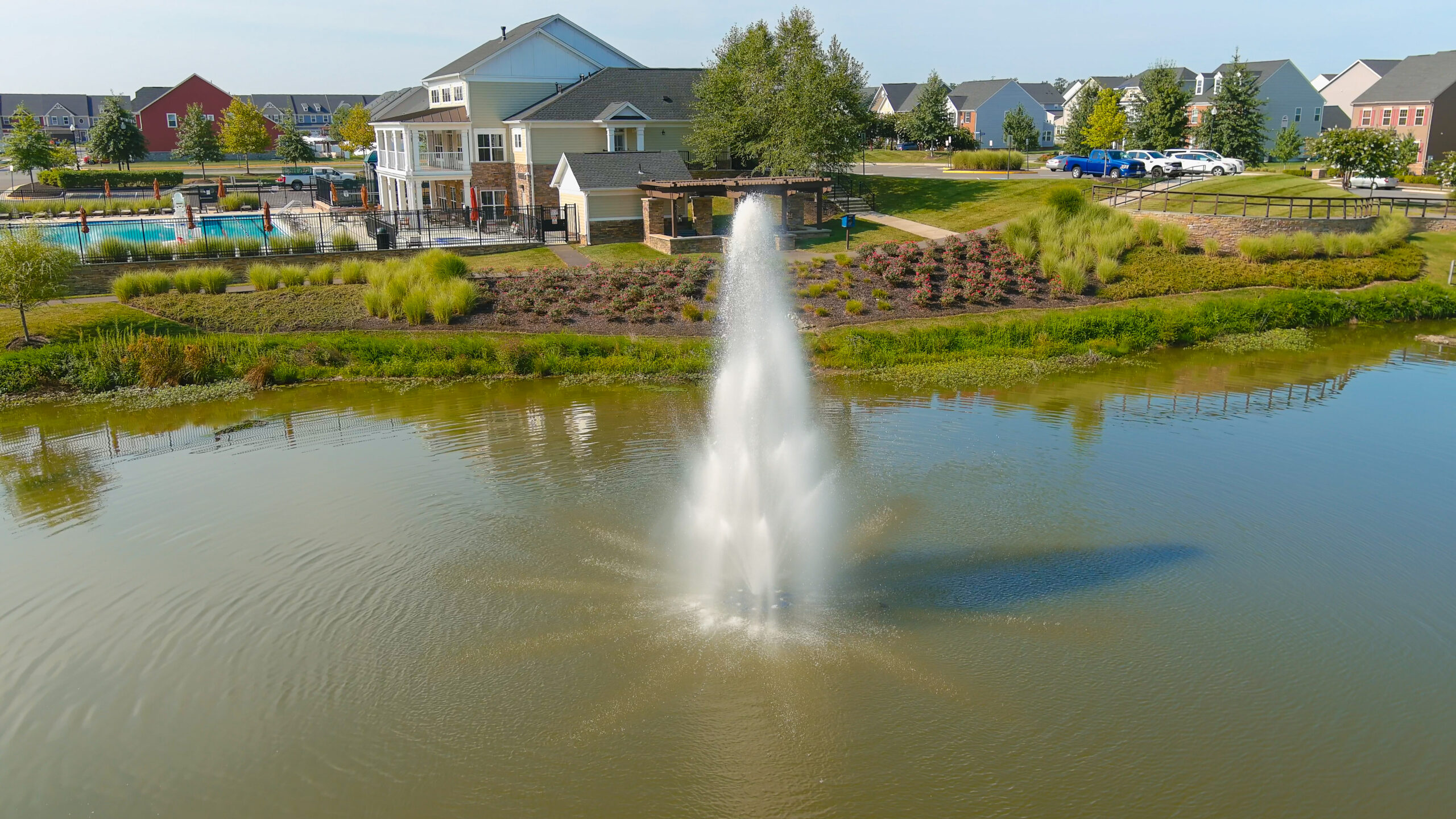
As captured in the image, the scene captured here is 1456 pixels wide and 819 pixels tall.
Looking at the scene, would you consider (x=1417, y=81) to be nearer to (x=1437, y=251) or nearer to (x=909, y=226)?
(x=1437, y=251)

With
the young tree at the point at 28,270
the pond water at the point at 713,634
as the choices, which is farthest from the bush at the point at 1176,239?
the young tree at the point at 28,270

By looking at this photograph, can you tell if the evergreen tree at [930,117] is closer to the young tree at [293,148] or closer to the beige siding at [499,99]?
the beige siding at [499,99]

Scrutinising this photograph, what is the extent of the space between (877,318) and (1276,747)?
21.4 meters

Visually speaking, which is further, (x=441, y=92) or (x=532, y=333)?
(x=441, y=92)

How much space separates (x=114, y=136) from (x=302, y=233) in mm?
58984

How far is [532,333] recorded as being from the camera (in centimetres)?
3003

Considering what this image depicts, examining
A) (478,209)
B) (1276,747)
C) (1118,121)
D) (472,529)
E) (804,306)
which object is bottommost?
(1276,747)

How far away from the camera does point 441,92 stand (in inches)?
2132

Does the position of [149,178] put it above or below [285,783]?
above

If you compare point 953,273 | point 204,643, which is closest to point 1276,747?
point 204,643

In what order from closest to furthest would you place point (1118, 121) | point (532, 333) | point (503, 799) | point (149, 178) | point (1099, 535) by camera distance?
1. point (503, 799)
2. point (1099, 535)
3. point (532, 333)
4. point (1118, 121)
5. point (149, 178)

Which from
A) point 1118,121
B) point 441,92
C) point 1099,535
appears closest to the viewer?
point 1099,535

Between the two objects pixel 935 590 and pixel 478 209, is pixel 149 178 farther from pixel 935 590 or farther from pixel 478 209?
pixel 935 590

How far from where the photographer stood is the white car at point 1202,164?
5253 centimetres
